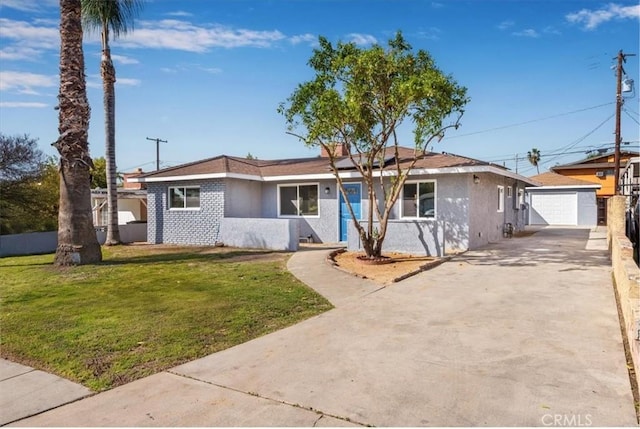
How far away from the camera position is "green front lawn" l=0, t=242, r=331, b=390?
4617 millimetres

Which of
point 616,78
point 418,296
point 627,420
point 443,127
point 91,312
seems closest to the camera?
point 627,420

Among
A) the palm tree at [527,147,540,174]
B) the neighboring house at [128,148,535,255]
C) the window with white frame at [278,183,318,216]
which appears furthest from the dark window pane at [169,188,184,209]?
the palm tree at [527,147,540,174]

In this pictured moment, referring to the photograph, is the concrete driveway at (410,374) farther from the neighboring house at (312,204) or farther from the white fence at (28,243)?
the white fence at (28,243)

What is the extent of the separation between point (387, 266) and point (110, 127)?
12152mm

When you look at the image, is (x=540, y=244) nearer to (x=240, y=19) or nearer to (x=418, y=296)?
(x=418, y=296)

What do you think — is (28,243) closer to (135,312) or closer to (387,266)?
(135,312)

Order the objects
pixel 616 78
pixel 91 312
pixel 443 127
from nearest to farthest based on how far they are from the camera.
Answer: pixel 91 312 < pixel 443 127 < pixel 616 78

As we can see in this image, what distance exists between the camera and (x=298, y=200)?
16766 millimetres

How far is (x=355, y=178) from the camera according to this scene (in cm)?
1525

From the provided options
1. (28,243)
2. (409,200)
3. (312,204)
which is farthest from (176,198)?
(409,200)

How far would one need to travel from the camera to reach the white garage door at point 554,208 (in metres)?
28.2

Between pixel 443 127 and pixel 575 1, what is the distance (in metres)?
5.09

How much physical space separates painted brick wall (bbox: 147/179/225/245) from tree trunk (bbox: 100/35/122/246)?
55.0 inches

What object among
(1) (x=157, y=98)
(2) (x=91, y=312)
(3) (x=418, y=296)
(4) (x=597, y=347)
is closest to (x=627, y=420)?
(4) (x=597, y=347)
